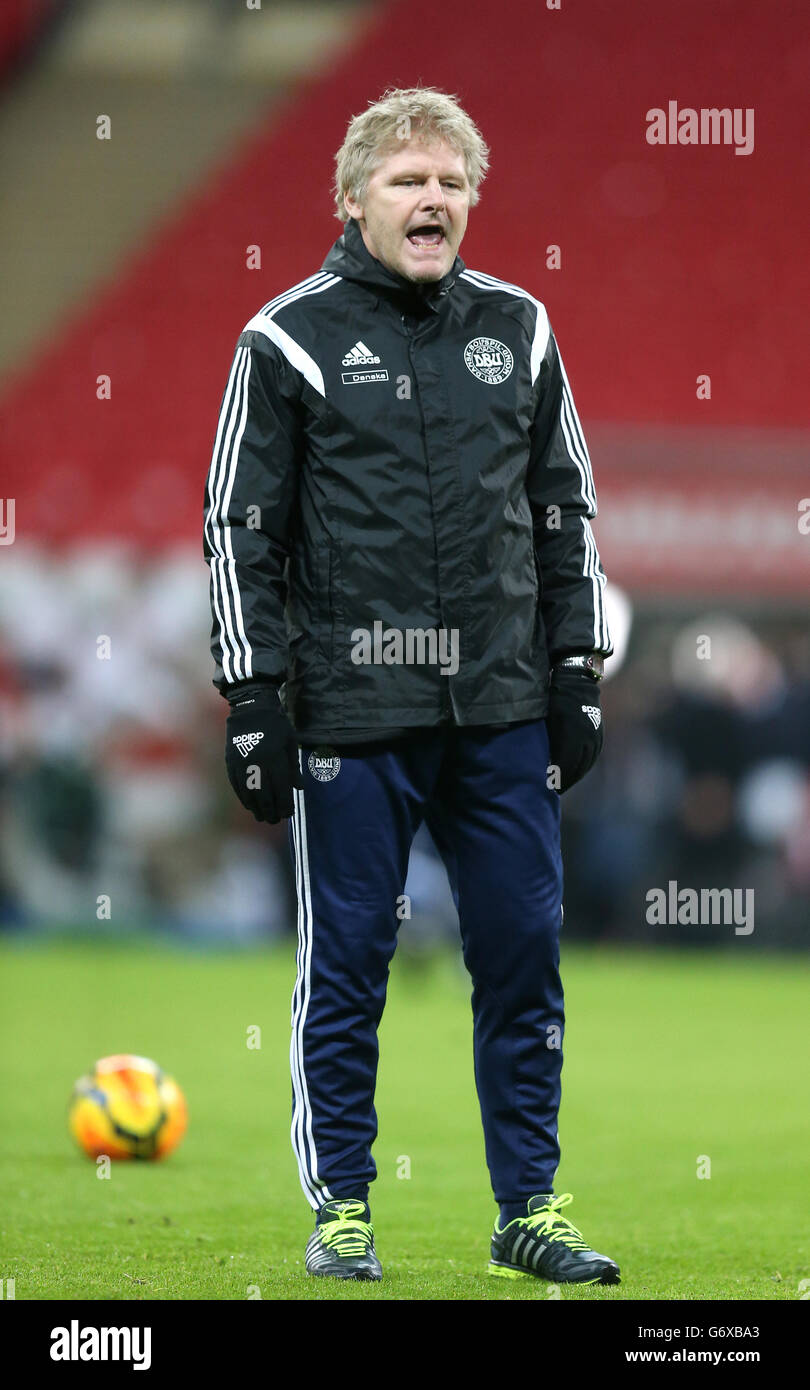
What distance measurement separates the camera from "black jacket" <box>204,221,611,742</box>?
3154 millimetres

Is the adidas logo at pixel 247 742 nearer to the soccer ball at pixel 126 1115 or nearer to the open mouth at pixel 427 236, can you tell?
the open mouth at pixel 427 236

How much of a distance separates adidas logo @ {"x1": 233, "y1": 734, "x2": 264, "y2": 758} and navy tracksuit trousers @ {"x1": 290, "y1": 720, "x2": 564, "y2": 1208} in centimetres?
14

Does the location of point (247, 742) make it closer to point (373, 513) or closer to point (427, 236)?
point (373, 513)

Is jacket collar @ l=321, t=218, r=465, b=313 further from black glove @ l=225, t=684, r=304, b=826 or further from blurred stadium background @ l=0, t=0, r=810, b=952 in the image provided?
blurred stadium background @ l=0, t=0, r=810, b=952

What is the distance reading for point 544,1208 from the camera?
3217mm

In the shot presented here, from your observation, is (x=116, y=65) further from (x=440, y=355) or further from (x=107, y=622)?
(x=440, y=355)

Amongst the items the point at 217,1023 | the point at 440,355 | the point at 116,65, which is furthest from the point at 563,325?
the point at 440,355

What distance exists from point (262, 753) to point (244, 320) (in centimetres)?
938

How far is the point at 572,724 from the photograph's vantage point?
10.7 ft

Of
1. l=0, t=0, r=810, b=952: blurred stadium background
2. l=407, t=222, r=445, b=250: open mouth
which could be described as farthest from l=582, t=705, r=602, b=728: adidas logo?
l=0, t=0, r=810, b=952: blurred stadium background

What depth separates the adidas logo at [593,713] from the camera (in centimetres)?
329

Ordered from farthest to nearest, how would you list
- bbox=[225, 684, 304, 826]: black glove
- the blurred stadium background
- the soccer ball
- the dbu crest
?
the blurred stadium background
the soccer ball
the dbu crest
bbox=[225, 684, 304, 826]: black glove

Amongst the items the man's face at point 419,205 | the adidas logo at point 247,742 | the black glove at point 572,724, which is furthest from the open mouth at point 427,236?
the adidas logo at point 247,742

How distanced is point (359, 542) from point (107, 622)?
29.1ft
